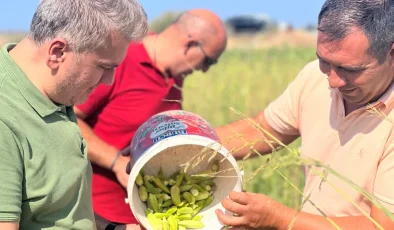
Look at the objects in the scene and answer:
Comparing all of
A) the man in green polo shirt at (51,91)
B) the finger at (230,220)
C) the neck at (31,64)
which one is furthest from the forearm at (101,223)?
the neck at (31,64)

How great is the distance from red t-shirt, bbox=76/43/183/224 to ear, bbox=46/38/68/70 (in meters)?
1.15

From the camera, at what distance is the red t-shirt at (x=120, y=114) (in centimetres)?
303

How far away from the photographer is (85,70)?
6.08 ft

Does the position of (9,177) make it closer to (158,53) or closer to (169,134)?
(169,134)

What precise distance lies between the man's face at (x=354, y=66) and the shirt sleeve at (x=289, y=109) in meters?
0.39

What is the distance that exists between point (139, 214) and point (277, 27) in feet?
192

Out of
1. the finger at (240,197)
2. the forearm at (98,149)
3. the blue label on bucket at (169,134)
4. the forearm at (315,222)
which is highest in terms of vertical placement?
the blue label on bucket at (169,134)

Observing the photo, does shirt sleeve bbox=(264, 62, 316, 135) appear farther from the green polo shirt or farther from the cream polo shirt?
the green polo shirt

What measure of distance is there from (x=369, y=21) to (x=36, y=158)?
1144 mm

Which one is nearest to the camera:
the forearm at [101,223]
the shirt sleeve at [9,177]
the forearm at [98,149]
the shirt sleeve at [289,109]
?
the shirt sleeve at [9,177]

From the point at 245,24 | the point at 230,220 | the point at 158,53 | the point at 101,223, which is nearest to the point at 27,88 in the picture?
the point at 230,220

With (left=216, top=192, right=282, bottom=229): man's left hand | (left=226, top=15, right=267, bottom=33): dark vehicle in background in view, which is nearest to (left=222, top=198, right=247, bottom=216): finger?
(left=216, top=192, right=282, bottom=229): man's left hand

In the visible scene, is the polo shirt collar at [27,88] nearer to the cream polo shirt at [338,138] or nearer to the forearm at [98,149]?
the cream polo shirt at [338,138]

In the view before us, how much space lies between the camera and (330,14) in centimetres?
215
